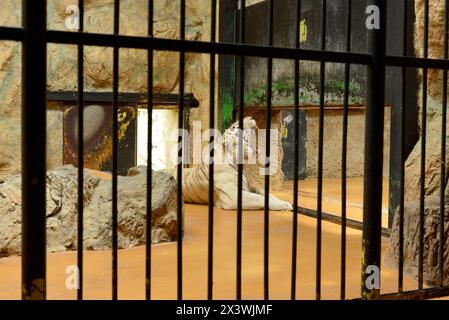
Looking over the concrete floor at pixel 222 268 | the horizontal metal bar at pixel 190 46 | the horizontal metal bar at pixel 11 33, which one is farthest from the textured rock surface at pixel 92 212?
the horizontal metal bar at pixel 11 33

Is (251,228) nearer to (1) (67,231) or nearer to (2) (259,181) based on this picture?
(1) (67,231)

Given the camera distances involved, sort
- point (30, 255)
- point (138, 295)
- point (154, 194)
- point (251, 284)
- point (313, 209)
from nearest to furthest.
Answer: point (30, 255)
point (138, 295)
point (251, 284)
point (154, 194)
point (313, 209)

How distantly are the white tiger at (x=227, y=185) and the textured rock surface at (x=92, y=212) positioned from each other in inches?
86.1

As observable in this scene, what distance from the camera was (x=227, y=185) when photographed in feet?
27.3

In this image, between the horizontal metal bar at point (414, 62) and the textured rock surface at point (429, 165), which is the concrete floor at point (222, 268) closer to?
the textured rock surface at point (429, 165)

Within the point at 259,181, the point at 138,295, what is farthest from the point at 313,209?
the point at 138,295

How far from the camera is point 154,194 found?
589cm

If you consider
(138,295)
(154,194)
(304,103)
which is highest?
(304,103)

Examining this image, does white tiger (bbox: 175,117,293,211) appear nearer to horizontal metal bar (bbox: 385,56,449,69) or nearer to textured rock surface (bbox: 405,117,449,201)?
textured rock surface (bbox: 405,117,449,201)

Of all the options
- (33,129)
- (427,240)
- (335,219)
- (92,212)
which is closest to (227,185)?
(335,219)

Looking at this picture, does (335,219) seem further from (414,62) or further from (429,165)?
(414,62)

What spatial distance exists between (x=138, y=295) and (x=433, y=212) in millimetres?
2145

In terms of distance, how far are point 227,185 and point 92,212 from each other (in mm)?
3084

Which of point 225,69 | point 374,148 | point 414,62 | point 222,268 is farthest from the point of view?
point 225,69
